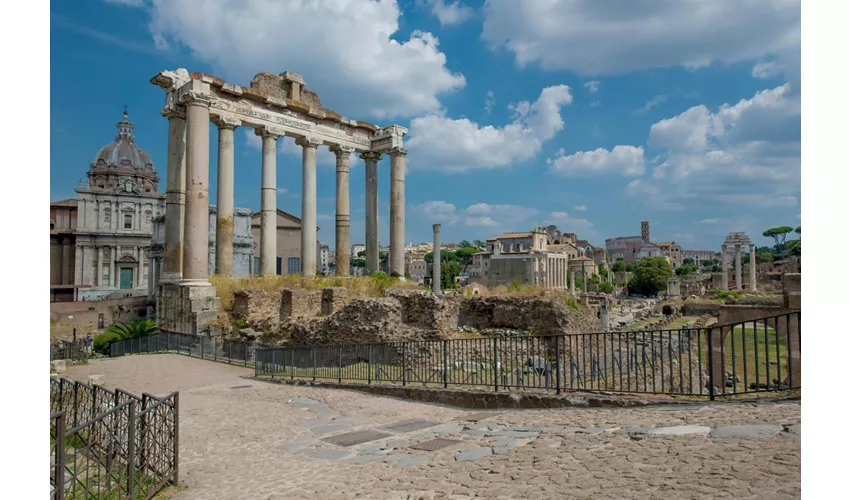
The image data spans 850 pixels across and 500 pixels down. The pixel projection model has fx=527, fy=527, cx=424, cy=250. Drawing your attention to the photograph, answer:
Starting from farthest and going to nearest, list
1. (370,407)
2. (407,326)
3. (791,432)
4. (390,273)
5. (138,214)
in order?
1. (138,214)
2. (390,273)
3. (407,326)
4. (370,407)
5. (791,432)

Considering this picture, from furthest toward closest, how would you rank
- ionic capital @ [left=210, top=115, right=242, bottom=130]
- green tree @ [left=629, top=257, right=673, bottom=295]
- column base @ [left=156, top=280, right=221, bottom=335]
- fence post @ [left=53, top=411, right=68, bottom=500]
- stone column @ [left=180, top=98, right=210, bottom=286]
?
green tree @ [left=629, top=257, right=673, bottom=295] < ionic capital @ [left=210, top=115, right=242, bottom=130] < stone column @ [left=180, top=98, right=210, bottom=286] < column base @ [left=156, top=280, right=221, bottom=335] < fence post @ [left=53, top=411, right=68, bottom=500]

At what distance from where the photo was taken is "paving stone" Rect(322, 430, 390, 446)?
293 inches

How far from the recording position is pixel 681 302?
56.1m

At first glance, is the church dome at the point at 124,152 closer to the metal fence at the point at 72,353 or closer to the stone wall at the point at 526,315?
the metal fence at the point at 72,353

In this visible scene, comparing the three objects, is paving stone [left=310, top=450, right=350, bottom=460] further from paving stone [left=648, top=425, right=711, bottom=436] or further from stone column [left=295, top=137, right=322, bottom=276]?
stone column [left=295, top=137, right=322, bottom=276]

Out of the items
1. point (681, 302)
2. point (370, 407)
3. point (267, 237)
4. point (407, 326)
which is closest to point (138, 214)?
point (267, 237)

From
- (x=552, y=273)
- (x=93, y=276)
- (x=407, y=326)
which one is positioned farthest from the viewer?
(x=552, y=273)

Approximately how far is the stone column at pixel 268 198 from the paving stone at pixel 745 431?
19.8 m

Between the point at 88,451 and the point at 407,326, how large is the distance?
12457 millimetres

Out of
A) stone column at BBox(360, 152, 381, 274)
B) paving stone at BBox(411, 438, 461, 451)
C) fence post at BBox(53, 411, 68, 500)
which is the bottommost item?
paving stone at BBox(411, 438, 461, 451)

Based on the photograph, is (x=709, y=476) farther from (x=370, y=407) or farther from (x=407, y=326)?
(x=407, y=326)

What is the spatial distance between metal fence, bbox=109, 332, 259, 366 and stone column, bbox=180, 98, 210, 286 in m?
2.14

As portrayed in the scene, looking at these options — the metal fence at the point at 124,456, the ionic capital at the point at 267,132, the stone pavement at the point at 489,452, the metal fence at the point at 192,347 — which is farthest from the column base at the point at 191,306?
the metal fence at the point at 124,456

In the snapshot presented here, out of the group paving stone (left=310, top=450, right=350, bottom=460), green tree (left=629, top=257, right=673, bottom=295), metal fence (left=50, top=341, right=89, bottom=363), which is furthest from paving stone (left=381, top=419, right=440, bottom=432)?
green tree (left=629, top=257, right=673, bottom=295)
